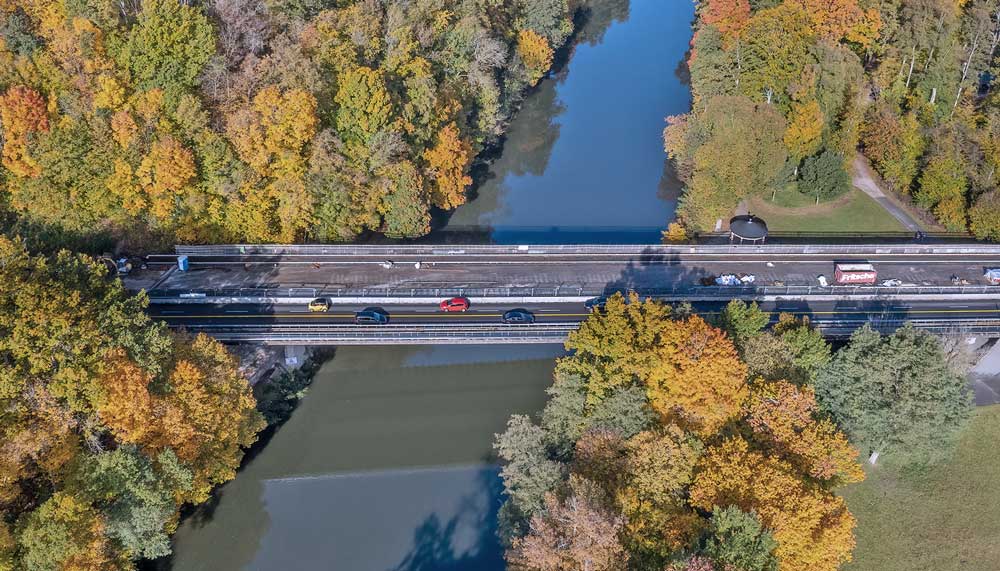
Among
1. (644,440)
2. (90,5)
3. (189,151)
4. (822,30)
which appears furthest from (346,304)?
(822,30)

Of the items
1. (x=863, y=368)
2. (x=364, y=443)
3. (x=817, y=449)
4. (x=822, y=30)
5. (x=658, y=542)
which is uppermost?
(x=822, y=30)

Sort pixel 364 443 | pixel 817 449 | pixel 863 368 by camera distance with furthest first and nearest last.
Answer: pixel 364 443 < pixel 863 368 < pixel 817 449

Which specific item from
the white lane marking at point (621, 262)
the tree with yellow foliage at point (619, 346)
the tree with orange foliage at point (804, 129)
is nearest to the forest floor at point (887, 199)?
the tree with orange foliage at point (804, 129)

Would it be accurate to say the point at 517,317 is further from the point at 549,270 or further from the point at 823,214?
the point at 823,214

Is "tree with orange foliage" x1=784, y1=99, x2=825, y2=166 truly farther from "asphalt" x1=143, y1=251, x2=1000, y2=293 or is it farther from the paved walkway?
"asphalt" x1=143, y1=251, x2=1000, y2=293

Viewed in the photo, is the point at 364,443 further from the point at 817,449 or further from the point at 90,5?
the point at 90,5

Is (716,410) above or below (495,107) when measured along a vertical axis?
below

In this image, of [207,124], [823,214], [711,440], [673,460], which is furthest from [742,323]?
[207,124]
